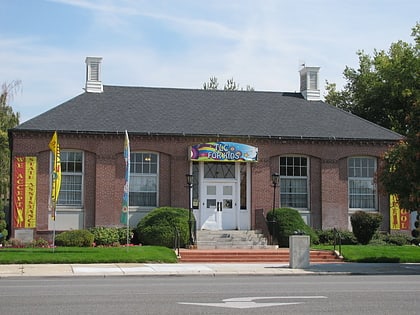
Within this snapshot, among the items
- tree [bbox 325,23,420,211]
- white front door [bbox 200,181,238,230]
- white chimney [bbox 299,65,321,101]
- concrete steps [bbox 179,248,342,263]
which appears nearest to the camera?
concrete steps [bbox 179,248,342,263]

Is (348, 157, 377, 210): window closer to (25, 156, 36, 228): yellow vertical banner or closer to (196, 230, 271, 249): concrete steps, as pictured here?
(196, 230, 271, 249): concrete steps

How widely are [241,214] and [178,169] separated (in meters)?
3.77

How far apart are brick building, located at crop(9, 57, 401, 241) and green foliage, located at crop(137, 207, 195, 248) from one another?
198cm

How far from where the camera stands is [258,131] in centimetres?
3434

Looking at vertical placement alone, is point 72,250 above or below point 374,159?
below

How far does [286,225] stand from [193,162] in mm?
5486

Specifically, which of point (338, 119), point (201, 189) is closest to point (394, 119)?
point (338, 119)

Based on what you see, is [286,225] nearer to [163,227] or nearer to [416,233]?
[163,227]

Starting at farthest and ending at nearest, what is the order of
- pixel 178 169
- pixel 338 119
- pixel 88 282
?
1. pixel 338 119
2. pixel 178 169
3. pixel 88 282

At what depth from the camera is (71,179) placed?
32.8 metres

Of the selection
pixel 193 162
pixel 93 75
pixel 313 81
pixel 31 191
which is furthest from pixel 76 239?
pixel 313 81

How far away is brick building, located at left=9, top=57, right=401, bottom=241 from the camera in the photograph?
32344 mm

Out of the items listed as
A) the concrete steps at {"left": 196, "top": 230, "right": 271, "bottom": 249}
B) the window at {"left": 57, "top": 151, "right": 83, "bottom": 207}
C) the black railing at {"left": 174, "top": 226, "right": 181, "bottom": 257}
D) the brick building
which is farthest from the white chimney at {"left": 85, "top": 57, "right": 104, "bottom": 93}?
the black railing at {"left": 174, "top": 226, "right": 181, "bottom": 257}

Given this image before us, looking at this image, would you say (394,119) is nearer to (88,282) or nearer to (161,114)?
(161,114)
